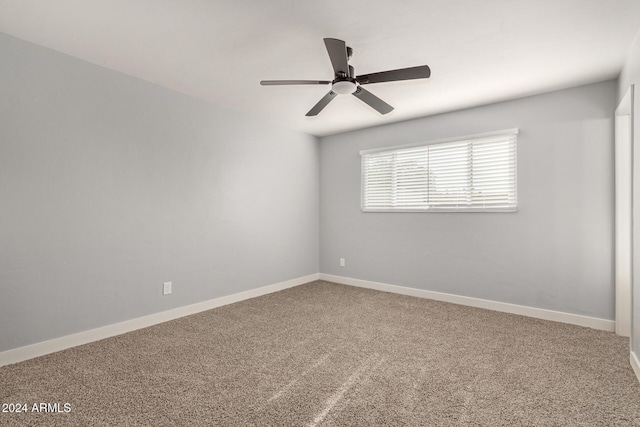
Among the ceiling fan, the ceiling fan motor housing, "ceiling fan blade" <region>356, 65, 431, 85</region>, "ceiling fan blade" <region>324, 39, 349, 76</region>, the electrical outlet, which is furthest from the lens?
the electrical outlet

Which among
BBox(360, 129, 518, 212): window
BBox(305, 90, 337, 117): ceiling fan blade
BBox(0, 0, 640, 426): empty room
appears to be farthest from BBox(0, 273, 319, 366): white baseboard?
BBox(305, 90, 337, 117): ceiling fan blade

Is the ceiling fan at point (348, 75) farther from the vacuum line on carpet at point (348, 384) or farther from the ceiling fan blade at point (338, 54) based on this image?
the vacuum line on carpet at point (348, 384)

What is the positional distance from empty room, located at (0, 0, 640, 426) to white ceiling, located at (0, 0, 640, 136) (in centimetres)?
2

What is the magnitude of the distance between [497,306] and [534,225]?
0.98 metres

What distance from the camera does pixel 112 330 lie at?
2756 millimetres

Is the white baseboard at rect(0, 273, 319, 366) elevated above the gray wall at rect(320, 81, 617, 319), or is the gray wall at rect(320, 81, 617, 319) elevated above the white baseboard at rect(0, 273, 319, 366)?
the gray wall at rect(320, 81, 617, 319)

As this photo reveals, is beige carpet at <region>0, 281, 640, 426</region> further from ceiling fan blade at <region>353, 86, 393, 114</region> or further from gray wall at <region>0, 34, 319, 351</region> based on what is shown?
ceiling fan blade at <region>353, 86, 393, 114</region>

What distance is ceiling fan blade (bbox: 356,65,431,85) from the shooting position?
6.84 feet

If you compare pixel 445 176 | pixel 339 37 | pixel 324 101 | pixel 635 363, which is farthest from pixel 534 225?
pixel 339 37

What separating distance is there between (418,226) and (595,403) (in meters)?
2.54

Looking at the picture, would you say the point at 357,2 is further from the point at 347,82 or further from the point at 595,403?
the point at 595,403

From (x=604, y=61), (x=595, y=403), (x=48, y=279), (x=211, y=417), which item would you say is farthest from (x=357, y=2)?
(x=48, y=279)

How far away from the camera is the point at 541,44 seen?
7.61ft

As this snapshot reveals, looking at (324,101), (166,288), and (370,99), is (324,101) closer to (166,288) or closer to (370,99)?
(370,99)
